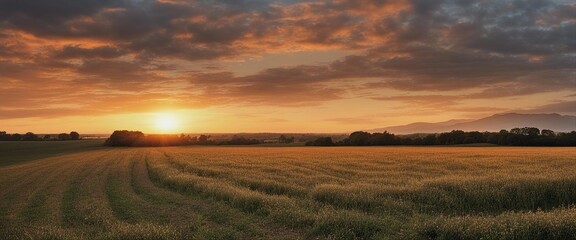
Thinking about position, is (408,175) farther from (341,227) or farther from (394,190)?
(341,227)

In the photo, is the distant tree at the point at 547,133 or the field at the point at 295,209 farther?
the distant tree at the point at 547,133

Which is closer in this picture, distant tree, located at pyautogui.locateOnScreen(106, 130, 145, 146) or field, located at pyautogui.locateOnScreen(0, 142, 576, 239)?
field, located at pyautogui.locateOnScreen(0, 142, 576, 239)

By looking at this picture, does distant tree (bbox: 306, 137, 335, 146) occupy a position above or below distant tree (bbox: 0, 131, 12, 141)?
below

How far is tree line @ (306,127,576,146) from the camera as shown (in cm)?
8650

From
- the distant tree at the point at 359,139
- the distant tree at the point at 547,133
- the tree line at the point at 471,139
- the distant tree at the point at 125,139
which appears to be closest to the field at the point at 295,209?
the tree line at the point at 471,139

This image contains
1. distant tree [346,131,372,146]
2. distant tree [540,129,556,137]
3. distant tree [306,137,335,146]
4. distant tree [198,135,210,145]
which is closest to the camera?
distant tree [540,129,556,137]

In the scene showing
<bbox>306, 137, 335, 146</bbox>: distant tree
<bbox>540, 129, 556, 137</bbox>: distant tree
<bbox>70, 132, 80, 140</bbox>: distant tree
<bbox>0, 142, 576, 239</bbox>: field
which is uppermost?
<bbox>70, 132, 80, 140</bbox>: distant tree

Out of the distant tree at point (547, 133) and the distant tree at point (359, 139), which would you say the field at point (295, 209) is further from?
the distant tree at point (359, 139)

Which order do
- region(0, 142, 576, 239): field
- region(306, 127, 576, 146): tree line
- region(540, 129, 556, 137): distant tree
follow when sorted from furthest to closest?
region(540, 129, 556, 137): distant tree, region(306, 127, 576, 146): tree line, region(0, 142, 576, 239): field

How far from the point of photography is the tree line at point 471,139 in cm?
8650

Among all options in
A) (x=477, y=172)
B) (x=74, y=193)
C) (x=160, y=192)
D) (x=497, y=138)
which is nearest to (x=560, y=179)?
(x=477, y=172)

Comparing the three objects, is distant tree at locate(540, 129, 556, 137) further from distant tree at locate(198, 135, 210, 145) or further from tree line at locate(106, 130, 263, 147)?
distant tree at locate(198, 135, 210, 145)

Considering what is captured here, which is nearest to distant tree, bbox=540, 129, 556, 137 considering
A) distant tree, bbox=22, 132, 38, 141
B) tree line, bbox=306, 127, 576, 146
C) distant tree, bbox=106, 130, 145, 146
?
tree line, bbox=306, 127, 576, 146

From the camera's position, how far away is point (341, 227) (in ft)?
46.0
